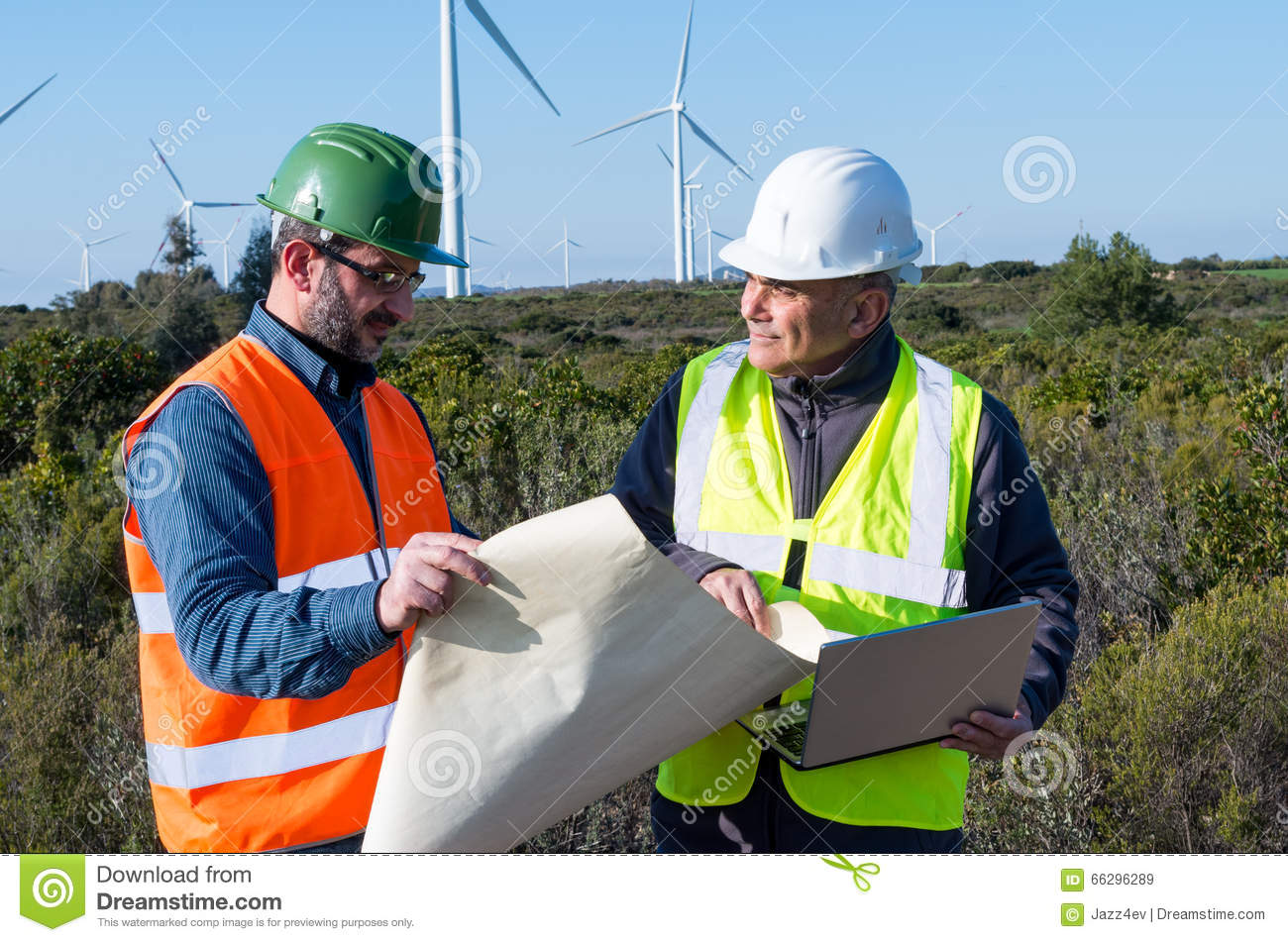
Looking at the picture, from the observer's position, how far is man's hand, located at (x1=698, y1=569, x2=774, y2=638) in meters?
2.07

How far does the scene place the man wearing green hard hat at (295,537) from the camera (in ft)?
5.86

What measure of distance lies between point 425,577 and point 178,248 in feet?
125

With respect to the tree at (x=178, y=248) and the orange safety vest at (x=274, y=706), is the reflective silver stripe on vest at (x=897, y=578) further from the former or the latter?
the tree at (x=178, y=248)

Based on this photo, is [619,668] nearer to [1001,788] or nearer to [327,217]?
[327,217]

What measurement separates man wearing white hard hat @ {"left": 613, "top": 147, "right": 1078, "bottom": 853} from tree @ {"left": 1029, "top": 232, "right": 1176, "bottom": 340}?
30.3m

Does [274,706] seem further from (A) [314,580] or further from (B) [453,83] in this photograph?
(B) [453,83]

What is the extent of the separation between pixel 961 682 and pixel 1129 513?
16.9 feet

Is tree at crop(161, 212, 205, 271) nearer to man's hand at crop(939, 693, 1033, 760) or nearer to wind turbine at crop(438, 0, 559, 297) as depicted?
wind turbine at crop(438, 0, 559, 297)

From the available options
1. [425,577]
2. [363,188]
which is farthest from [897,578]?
[363,188]

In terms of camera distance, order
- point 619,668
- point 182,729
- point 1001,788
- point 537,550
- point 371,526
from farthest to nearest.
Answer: point 1001,788
point 371,526
point 182,729
point 619,668
point 537,550

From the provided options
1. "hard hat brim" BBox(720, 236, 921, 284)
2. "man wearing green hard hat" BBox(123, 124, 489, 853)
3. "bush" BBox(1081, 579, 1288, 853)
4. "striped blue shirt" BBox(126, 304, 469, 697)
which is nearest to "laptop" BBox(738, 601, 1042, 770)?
"man wearing green hard hat" BBox(123, 124, 489, 853)

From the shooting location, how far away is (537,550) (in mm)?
1640

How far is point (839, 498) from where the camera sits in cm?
235

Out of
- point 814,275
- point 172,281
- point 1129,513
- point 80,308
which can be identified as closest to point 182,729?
point 814,275
